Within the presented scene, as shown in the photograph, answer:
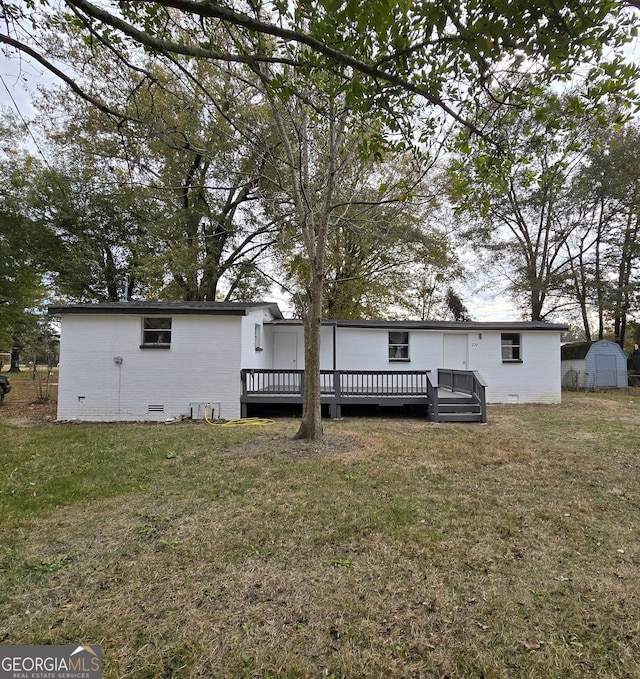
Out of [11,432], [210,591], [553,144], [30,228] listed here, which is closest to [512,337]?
[553,144]

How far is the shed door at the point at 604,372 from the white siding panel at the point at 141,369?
17.0m

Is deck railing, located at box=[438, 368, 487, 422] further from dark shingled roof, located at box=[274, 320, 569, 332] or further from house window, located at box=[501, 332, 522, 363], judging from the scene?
house window, located at box=[501, 332, 522, 363]

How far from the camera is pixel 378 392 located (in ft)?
32.4

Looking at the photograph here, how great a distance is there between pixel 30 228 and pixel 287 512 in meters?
18.9

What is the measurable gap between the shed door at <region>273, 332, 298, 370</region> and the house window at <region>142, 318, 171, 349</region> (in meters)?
4.50

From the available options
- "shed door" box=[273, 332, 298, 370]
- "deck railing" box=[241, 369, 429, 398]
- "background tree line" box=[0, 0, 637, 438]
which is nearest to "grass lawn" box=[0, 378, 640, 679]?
"background tree line" box=[0, 0, 637, 438]

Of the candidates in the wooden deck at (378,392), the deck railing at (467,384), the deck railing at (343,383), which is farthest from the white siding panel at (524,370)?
the deck railing at (343,383)

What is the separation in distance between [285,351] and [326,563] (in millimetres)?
10430

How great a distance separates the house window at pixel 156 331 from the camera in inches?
363

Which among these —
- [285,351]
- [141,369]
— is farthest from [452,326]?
[141,369]

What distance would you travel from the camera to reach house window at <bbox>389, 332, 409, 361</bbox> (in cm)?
1239

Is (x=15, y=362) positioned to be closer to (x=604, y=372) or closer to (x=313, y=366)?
(x=313, y=366)

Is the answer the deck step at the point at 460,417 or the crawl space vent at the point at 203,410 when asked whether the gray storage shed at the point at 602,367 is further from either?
the crawl space vent at the point at 203,410

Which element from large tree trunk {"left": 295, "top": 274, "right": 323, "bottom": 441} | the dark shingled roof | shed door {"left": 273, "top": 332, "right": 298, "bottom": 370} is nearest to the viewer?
large tree trunk {"left": 295, "top": 274, "right": 323, "bottom": 441}
